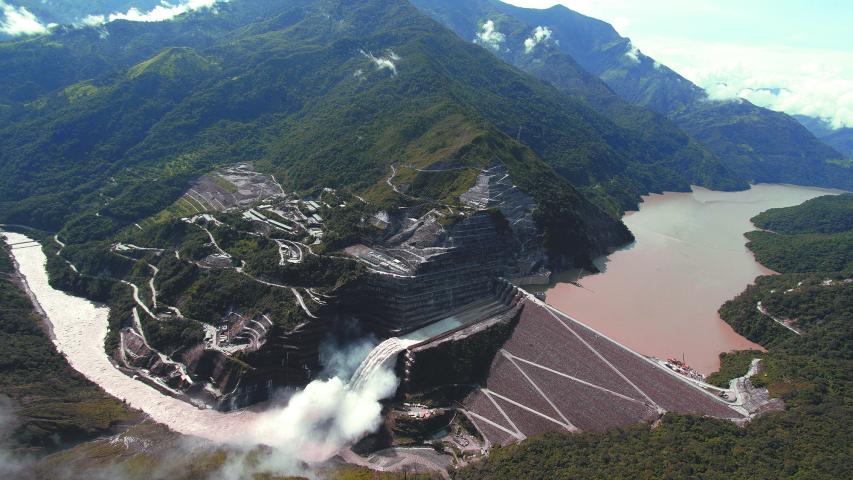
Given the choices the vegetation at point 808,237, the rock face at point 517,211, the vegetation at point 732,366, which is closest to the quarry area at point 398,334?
the rock face at point 517,211

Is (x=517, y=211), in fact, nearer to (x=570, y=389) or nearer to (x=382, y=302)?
(x=382, y=302)

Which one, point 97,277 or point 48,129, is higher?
point 48,129

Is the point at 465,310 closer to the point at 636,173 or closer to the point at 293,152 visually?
the point at 293,152

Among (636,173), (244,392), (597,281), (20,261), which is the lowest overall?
(20,261)

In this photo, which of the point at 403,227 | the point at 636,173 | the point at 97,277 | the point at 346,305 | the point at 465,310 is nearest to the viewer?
the point at 346,305

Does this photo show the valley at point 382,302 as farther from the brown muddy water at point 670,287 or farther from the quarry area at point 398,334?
the brown muddy water at point 670,287

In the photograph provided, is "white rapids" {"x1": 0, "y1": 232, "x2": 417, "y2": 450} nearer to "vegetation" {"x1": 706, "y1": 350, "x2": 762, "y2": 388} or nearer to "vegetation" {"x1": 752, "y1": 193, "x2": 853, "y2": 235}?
"vegetation" {"x1": 706, "y1": 350, "x2": 762, "y2": 388}

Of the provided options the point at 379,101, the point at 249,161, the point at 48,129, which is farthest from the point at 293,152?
the point at 48,129

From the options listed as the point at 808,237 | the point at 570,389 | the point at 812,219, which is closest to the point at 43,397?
the point at 570,389
